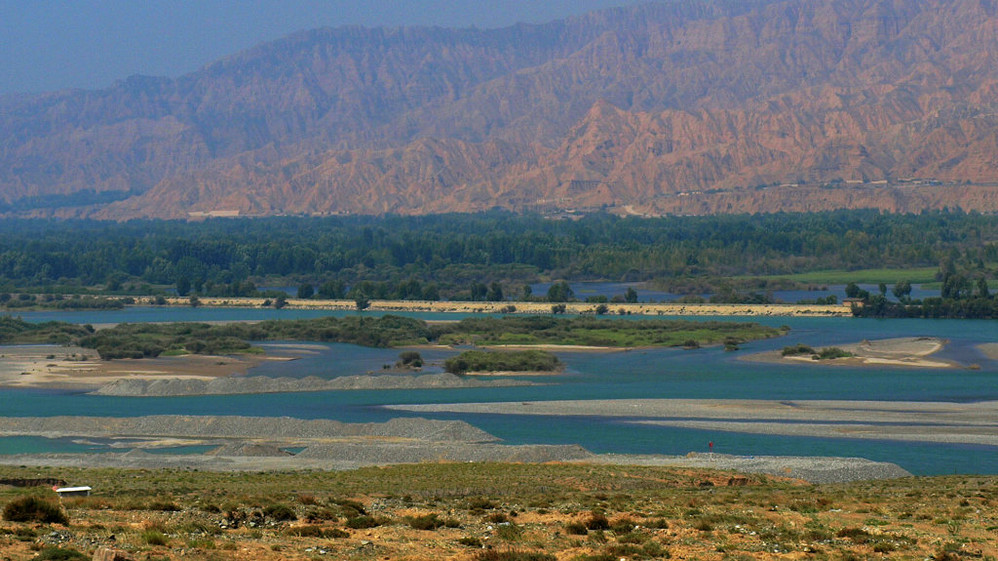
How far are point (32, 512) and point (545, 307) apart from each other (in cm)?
12372

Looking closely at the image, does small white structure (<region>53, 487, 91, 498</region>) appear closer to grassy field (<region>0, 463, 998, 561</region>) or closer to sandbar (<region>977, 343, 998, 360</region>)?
grassy field (<region>0, 463, 998, 561</region>)

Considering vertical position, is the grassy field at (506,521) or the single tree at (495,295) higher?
the single tree at (495,295)

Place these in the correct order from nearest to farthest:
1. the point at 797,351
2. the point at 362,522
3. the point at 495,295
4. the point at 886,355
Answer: the point at 362,522 < the point at 886,355 < the point at 797,351 < the point at 495,295

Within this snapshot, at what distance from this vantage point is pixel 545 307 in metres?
150

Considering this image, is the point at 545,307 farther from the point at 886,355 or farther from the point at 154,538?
the point at 154,538

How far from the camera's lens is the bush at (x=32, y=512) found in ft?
86.7

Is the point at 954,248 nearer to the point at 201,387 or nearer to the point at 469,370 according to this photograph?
the point at 469,370

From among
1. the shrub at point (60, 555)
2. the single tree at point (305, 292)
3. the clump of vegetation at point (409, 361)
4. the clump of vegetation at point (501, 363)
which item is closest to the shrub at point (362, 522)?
the shrub at point (60, 555)

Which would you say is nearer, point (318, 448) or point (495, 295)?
point (318, 448)

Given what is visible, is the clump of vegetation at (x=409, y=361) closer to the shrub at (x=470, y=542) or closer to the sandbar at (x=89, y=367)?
the sandbar at (x=89, y=367)

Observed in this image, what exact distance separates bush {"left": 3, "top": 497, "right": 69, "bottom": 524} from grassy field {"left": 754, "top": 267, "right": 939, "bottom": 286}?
6094 inches

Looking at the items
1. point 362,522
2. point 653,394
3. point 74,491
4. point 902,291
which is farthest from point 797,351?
point 362,522

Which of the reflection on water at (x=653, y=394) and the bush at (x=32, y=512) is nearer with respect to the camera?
the bush at (x=32, y=512)

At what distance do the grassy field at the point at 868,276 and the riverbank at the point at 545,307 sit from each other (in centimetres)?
3265
